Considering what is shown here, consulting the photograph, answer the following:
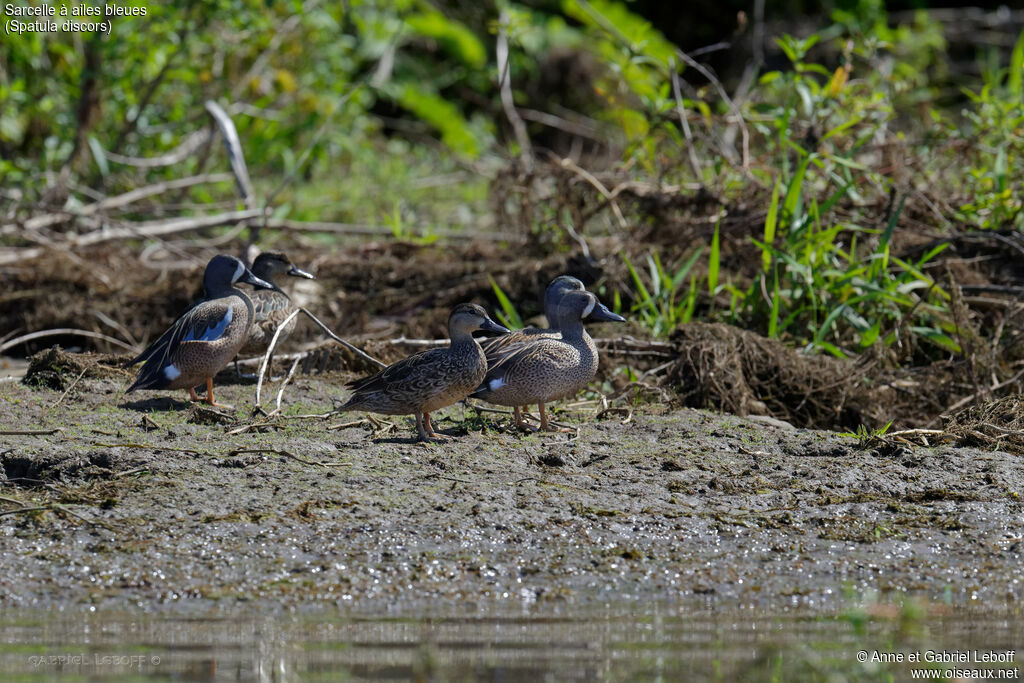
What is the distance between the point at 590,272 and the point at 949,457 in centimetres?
344

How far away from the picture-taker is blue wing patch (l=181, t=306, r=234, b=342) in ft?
21.3

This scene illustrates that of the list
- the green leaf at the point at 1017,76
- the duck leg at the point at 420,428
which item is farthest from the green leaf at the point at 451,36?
the duck leg at the point at 420,428

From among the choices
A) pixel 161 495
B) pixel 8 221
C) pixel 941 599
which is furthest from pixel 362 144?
pixel 941 599

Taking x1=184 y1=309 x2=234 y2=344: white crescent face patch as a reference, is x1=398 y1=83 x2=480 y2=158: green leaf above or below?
above

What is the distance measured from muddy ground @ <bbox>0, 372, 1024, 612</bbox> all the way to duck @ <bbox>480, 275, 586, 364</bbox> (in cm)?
43

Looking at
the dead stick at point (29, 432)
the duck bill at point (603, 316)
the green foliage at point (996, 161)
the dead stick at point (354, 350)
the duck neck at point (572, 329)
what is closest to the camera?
the dead stick at point (29, 432)

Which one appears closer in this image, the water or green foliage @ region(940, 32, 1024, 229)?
the water

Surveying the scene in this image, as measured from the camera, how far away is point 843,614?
4.19m

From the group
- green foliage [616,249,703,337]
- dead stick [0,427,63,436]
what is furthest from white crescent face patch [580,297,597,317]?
dead stick [0,427,63,436]

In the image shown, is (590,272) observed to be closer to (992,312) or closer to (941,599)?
(992,312)

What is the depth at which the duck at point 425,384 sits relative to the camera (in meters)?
5.77

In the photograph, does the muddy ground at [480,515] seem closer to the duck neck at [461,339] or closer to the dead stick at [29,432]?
the dead stick at [29,432]

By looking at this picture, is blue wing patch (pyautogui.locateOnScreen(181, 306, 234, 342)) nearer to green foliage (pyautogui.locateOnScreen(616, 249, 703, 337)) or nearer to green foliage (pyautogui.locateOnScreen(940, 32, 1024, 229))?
green foliage (pyautogui.locateOnScreen(616, 249, 703, 337))

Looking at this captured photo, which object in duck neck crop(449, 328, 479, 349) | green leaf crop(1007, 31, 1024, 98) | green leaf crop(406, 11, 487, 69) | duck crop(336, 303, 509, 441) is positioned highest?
green leaf crop(406, 11, 487, 69)
